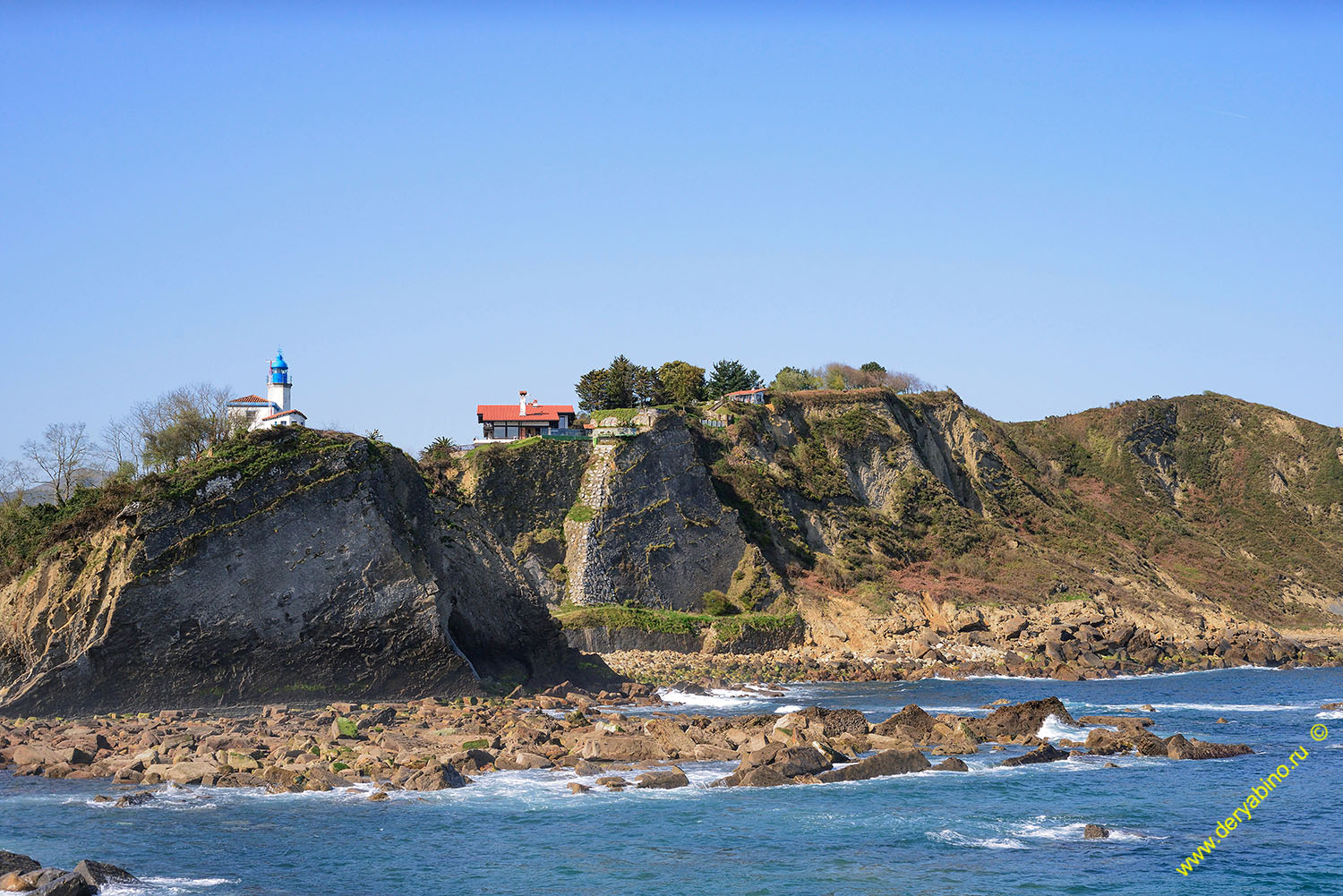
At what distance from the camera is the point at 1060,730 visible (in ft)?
119

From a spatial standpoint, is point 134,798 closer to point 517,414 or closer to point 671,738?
point 671,738

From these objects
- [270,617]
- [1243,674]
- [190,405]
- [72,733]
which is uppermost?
[190,405]

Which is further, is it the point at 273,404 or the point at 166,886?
the point at 273,404

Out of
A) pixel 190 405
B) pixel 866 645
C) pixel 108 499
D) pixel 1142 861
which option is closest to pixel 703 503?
pixel 866 645

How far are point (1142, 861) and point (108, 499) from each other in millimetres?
34294

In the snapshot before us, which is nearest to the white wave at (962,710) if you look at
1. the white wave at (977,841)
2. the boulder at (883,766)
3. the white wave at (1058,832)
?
the boulder at (883,766)

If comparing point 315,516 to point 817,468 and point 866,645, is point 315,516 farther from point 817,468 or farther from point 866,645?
point 817,468

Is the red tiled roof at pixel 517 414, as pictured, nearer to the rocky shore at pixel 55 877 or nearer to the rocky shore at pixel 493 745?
the rocky shore at pixel 493 745

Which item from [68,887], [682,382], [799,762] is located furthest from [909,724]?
[682,382]

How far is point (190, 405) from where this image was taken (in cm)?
5488

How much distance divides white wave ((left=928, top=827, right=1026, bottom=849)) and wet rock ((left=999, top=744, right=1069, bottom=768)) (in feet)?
25.3

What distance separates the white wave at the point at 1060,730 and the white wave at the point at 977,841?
12.3 meters

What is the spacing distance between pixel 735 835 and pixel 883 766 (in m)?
7.53

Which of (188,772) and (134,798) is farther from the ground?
(188,772)
